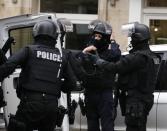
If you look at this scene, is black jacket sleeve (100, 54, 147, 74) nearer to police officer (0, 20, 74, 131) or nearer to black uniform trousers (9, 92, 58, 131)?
police officer (0, 20, 74, 131)

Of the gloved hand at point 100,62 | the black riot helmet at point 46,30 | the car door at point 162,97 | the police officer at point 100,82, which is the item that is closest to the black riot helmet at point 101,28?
the police officer at point 100,82

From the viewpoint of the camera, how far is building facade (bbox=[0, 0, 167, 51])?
14578mm

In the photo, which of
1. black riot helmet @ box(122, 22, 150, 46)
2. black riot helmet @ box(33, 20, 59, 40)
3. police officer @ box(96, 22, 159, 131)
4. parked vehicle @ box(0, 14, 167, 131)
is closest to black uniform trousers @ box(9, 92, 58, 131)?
black riot helmet @ box(33, 20, 59, 40)

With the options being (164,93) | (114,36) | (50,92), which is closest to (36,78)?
(50,92)

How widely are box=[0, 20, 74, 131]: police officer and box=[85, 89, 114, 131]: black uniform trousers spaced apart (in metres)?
1.25

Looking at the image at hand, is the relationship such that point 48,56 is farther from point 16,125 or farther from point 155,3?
point 155,3

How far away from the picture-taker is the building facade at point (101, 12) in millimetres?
14578

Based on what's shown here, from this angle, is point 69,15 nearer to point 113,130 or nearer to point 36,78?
point 113,130

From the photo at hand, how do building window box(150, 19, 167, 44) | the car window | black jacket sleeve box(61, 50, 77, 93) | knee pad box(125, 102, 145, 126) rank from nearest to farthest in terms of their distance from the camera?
1. black jacket sleeve box(61, 50, 77, 93)
2. knee pad box(125, 102, 145, 126)
3. the car window
4. building window box(150, 19, 167, 44)

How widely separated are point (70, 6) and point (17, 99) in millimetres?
7327

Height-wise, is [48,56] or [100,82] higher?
[48,56]

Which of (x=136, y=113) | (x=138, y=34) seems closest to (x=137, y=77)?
(x=136, y=113)

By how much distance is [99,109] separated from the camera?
8.31 metres

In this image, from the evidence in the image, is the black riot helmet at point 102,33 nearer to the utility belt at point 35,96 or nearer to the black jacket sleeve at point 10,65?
the utility belt at point 35,96
